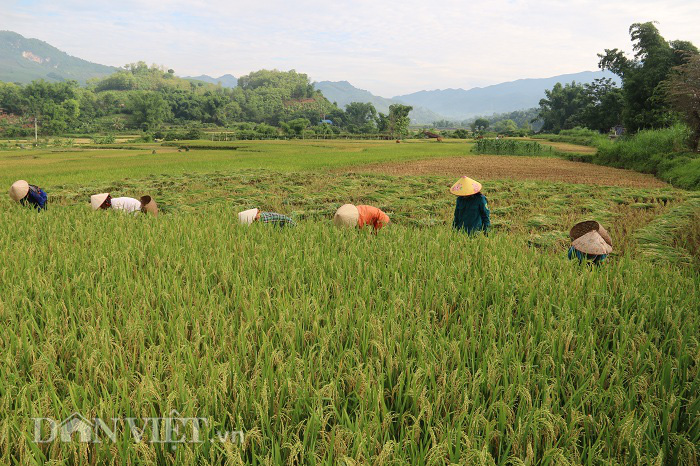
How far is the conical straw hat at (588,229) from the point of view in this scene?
421 cm

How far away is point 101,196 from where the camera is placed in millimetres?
6887

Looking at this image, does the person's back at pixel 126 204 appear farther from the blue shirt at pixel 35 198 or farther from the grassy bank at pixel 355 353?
the grassy bank at pixel 355 353

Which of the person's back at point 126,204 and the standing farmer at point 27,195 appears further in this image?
the standing farmer at point 27,195

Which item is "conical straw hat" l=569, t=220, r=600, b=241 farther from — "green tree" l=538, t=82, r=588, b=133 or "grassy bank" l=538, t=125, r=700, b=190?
"green tree" l=538, t=82, r=588, b=133

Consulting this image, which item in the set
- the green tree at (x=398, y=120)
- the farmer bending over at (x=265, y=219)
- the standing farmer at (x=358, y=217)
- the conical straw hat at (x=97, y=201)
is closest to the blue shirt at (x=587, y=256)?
the standing farmer at (x=358, y=217)

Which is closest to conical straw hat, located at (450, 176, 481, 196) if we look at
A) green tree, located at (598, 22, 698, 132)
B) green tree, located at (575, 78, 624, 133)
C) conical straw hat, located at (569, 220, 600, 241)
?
conical straw hat, located at (569, 220, 600, 241)

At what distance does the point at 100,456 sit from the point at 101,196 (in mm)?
6541

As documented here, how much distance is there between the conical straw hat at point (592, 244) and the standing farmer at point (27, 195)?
8128 mm

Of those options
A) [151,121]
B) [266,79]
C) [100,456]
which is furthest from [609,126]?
[266,79]

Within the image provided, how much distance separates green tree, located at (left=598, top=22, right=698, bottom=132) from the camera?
2505 cm

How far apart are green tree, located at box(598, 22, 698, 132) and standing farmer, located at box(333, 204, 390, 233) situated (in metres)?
25.0

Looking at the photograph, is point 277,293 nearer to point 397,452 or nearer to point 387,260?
point 387,260

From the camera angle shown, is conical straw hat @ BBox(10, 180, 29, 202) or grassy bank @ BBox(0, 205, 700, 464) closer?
grassy bank @ BBox(0, 205, 700, 464)

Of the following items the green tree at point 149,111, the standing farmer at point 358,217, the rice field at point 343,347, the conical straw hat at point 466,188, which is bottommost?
the rice field at point 343,347
